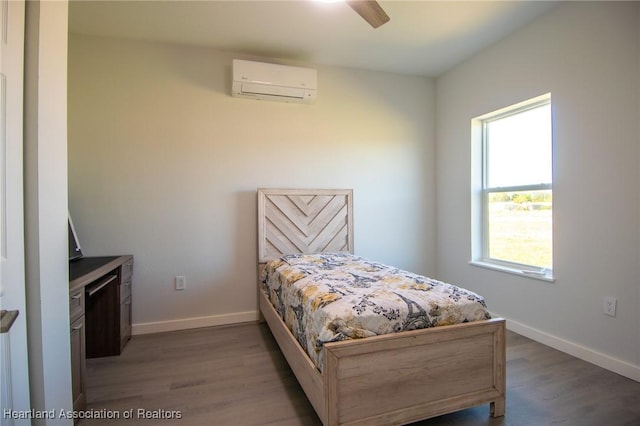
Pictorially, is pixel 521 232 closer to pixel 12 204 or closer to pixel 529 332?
pixel 529 332

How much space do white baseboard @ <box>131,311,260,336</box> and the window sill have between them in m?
2.34

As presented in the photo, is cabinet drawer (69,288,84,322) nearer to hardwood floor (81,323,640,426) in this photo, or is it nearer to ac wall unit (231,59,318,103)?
hardwood floor (81,323,640,426)

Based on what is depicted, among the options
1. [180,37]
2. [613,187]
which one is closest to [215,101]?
[180,37]

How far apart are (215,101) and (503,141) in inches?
113

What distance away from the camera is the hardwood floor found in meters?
1.69

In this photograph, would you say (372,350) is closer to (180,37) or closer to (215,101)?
(215,101)

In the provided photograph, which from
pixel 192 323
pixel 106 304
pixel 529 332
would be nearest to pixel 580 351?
pixel 529 332

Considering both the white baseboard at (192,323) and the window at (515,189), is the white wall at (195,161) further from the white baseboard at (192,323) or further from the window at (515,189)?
the window at (515,189)

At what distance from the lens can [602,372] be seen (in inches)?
83.9

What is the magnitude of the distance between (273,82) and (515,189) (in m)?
2.50

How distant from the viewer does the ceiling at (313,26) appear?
8.02 feet

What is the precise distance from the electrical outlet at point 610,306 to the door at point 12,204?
128 inches

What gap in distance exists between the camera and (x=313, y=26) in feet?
8.95

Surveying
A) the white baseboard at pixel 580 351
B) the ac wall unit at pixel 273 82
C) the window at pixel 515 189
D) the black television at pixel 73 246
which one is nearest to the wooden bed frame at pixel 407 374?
the white baseboard at pixel 580 351
